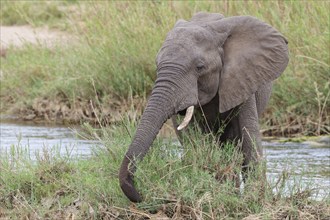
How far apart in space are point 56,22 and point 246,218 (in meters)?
12.9

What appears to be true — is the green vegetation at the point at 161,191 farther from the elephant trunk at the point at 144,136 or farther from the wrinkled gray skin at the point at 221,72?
the wrinkled gray skin at the point at 221,72

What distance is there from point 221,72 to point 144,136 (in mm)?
1115

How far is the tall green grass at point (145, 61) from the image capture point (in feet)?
35.7

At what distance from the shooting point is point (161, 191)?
20.0 feet

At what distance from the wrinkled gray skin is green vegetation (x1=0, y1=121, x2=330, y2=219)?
279 mm

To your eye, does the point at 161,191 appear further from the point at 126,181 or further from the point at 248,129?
the point at 248,129

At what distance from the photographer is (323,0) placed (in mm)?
11250

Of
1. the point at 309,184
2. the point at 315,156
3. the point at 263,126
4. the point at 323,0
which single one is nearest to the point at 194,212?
the point at 309,184

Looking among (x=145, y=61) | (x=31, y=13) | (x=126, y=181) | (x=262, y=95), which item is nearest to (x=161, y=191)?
(x=126, y=181)

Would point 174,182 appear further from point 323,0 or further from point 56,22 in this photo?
point 56,22

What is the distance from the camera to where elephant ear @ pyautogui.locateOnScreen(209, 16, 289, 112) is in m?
6.82

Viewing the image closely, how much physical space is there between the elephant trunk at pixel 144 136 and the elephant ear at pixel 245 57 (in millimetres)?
723

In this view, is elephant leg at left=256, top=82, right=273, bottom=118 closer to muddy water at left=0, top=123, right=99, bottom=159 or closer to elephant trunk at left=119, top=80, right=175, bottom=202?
elephant trunk at left=119, top=80, right=175, bottom=202

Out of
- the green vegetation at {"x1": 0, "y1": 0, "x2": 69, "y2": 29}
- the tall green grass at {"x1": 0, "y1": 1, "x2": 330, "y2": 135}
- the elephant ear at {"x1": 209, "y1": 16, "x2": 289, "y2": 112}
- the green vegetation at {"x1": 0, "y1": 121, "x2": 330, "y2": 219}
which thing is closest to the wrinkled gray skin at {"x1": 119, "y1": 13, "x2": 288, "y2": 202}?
the elephant ear at {"x1": 209, "y1": 16, "x2": 289, "y2": 112}
